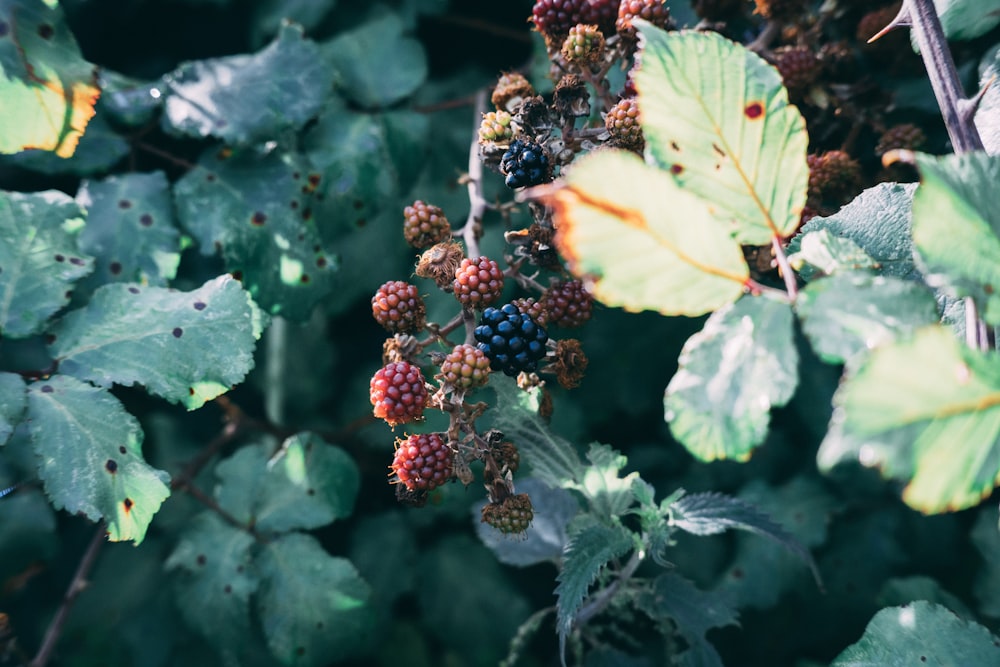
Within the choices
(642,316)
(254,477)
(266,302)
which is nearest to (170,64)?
(266,302)

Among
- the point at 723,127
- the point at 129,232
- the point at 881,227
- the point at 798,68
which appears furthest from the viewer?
the point at 129,232

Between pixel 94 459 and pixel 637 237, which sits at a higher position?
pixel 637 237

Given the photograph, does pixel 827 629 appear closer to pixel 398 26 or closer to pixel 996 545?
pixel 996 545

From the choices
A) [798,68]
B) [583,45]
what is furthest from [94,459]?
[798,68]

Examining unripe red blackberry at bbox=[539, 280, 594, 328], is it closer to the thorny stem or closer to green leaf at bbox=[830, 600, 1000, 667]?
green leaf at bbox=[830, 600, 1000, 667]

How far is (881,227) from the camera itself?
73 centimetres

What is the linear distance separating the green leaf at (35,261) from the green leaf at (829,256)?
0.87 m

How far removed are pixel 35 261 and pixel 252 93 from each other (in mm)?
392

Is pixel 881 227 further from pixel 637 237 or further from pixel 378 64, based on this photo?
A: pixel 378 64

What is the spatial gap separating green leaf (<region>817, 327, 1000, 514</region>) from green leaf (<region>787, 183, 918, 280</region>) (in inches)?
10.7

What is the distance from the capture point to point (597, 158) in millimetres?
499

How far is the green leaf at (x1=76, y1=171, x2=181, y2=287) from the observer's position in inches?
42.5

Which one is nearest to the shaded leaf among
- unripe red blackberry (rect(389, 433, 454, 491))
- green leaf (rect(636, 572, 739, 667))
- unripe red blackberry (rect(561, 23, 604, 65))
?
green leaf (rect(636, 572, 739, 667))

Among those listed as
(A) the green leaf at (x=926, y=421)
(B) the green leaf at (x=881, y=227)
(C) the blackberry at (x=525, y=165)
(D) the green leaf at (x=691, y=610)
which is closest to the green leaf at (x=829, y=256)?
(B) the green leaf at (x=881, y=227)
